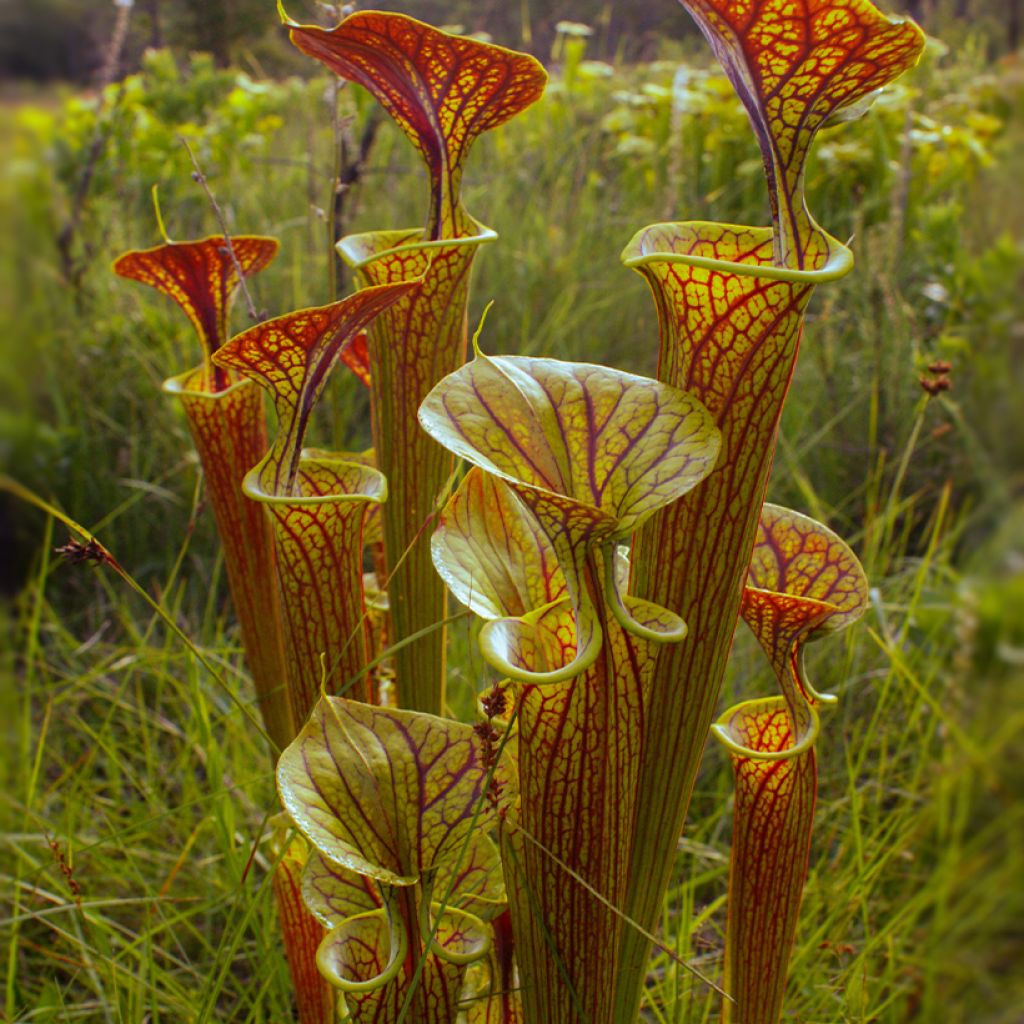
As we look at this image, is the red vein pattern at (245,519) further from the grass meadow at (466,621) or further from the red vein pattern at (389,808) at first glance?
the red vein pattern at (389,808)

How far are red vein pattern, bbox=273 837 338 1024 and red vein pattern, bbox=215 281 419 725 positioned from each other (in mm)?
179

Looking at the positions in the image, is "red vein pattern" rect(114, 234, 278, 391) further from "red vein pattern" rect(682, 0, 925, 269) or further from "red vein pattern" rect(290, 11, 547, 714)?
"red vein pattern" rect(682, 0, 925, 269)

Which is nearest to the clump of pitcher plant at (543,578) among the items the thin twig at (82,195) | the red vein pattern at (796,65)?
the red vein pattern at (796,65)

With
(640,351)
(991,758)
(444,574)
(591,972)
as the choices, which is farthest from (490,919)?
(640,351)

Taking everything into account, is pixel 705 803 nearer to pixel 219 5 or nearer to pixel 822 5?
pixel 822 5

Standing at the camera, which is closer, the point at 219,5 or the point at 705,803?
the point at 705,803

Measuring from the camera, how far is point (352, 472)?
3.76 ft

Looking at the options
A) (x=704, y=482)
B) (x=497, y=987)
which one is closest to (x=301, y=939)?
(x=497, y=987)

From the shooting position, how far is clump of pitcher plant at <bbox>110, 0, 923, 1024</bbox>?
798 millimetres

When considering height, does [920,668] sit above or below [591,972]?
below

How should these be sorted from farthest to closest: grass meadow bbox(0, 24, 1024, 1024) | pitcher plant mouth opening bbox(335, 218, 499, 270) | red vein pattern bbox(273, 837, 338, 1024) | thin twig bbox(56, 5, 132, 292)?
thin twig bbox(56, 5, 132, 292)
red vein pattern bbox(273, 837, 338, 1024)
pitcher plant mouth opening bbox(335, 218, 499, 270)
grass meadow bbox(0, 24, 1024, 1024)

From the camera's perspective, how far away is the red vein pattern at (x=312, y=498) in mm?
963

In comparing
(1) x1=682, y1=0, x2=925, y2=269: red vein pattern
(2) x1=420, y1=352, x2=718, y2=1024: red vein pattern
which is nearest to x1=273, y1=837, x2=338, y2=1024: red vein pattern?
(2) x1=420, y1=352, x2=718, y2=1024: red vein pattern

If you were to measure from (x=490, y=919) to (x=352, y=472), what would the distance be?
0.53m
